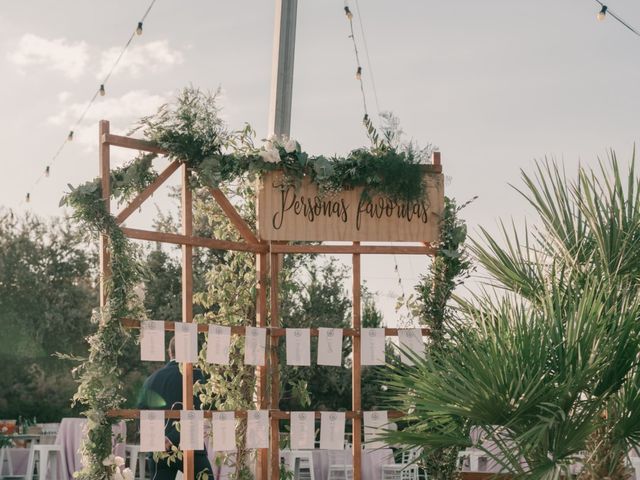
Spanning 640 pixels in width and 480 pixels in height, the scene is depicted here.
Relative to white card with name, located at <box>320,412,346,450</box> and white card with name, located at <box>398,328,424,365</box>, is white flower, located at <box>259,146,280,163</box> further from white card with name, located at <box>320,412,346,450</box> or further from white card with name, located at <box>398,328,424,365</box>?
white card with name, located at <box>320,412,346,450</box>

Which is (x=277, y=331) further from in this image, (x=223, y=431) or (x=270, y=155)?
(x=270, y=155)

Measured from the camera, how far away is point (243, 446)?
7754 millimetres

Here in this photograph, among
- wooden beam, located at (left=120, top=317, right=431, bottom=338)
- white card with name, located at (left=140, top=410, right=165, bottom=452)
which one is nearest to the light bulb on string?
wooden beam, located at (left=120, top=317, right=431, bottom=338)

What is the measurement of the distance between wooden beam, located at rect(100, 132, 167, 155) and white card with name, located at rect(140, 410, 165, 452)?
175cm

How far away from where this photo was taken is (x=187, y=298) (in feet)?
23.9

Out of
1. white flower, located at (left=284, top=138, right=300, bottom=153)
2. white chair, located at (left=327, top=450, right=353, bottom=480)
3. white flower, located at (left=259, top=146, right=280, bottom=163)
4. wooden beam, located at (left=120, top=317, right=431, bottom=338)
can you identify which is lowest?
white chair, located at (left=327, top=450, right=353, bottom=480)

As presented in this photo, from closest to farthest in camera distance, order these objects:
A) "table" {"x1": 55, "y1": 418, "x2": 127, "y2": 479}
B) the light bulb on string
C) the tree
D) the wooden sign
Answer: the wooden sign
the light bulb on string
"table" {"x1": 55, "y1": 418, "x2": 127, "y2": 479}
the tree

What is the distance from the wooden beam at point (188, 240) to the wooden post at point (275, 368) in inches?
7.2

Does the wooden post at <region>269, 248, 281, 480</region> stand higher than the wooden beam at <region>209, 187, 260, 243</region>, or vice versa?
the wooden beam at <region>209, 187, 260, 243</region>

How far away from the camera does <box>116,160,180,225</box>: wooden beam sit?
7055 millimetres

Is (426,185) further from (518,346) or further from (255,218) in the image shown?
(518,346)

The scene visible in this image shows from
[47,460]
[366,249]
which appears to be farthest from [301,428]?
[47,460]

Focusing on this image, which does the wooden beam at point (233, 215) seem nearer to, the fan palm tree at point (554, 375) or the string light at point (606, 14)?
the fan palm tree at point (554, 375)

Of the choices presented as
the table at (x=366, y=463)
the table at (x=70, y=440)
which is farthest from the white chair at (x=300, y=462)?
the table at (x=70, y=440)
